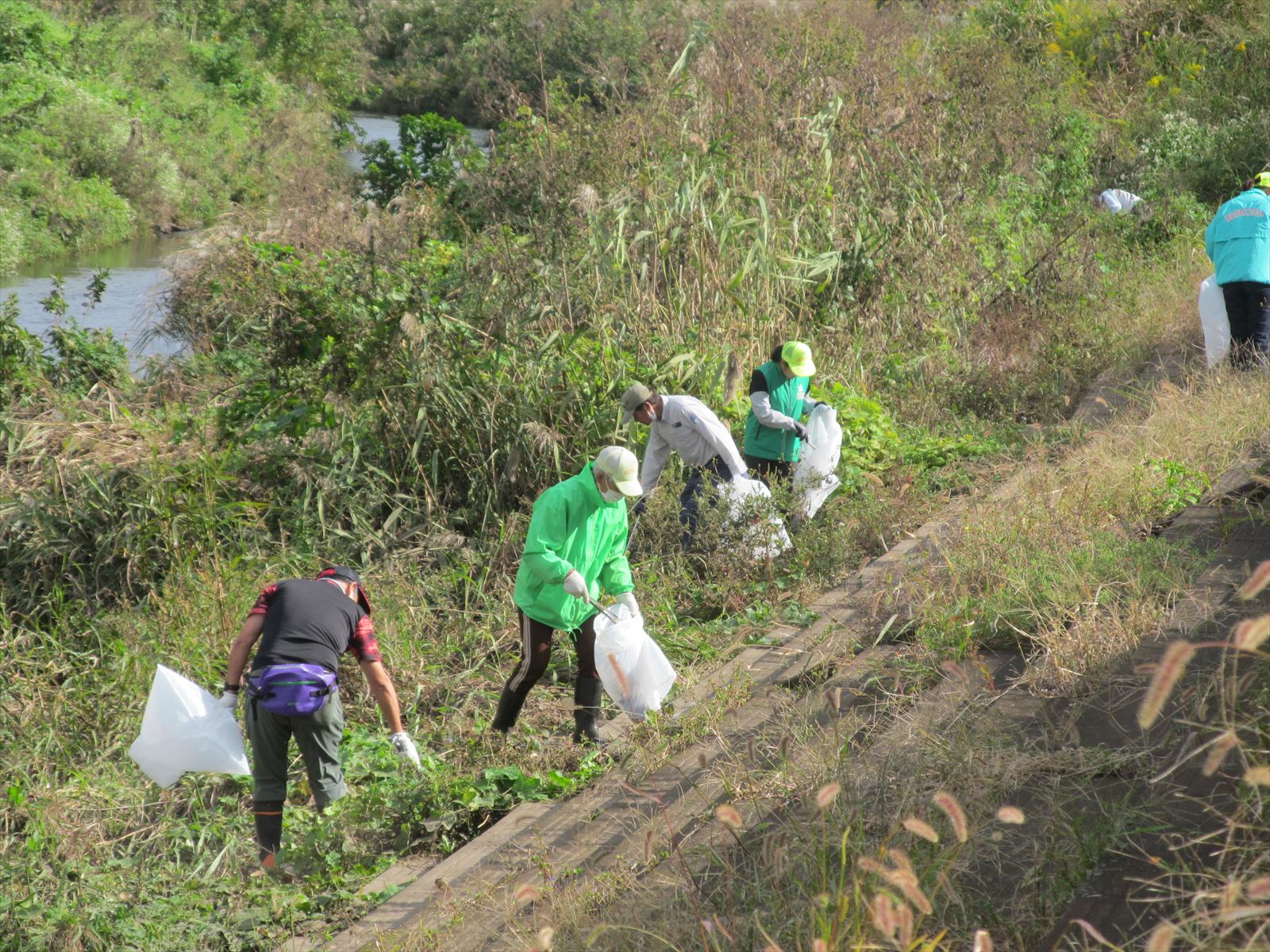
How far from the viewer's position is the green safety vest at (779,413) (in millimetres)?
7551

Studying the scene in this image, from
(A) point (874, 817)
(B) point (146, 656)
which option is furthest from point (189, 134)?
(A) point (874, 817)

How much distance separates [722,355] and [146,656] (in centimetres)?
435

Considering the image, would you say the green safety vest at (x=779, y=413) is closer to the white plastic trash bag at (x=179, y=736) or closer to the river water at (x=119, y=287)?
the white plastic trash bag at (x=179, y=736)

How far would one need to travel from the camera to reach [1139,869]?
299 cm

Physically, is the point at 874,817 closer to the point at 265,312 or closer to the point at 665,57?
the point at 265,312

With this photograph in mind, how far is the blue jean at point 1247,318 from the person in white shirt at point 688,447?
391 cm

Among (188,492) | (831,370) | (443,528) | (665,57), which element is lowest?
(831,370)

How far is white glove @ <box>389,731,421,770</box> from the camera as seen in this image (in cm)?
531

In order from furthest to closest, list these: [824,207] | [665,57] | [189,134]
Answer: [189,134] → [665,57] → [824,207]

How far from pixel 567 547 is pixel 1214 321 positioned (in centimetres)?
585

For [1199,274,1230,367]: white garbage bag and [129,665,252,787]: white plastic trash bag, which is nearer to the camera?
[129,665,252,787]: white plastic trash bag

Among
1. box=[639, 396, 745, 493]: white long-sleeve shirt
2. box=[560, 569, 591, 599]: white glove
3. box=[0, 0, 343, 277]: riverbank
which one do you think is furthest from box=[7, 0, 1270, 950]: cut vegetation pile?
box=[0, 0, 343, 277]: riverbank

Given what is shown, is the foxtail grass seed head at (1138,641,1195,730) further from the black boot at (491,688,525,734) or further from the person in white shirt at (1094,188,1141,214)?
the person in white shirt at (1094,188,1141,214)

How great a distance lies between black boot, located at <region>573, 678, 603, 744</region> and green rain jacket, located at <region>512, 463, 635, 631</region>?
31cm
